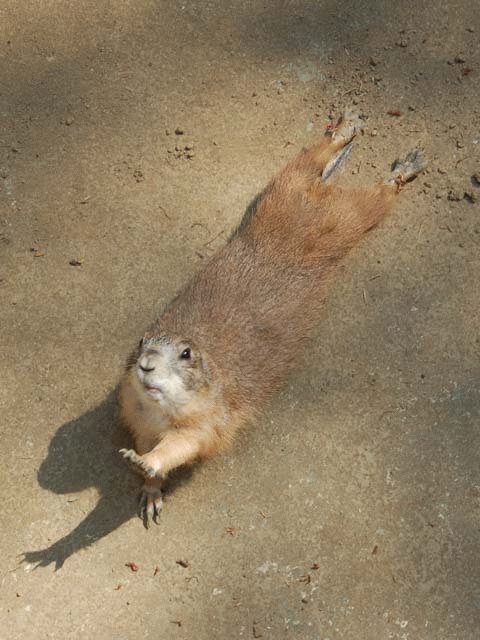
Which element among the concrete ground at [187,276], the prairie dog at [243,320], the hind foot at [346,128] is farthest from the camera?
the hind foot at [346,128]

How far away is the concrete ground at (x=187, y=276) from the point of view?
4020 mm

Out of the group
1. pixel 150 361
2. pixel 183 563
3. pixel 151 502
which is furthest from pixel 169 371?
pixel 183 563

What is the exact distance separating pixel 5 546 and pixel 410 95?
146 inches

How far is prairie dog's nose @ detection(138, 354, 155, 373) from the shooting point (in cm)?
352

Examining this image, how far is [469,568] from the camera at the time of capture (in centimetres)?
402

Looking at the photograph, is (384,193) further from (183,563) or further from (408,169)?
(183,563)

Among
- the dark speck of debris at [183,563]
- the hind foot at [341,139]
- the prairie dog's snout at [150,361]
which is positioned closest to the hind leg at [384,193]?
the hind foot at [341,139]

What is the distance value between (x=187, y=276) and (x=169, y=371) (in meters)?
1.16

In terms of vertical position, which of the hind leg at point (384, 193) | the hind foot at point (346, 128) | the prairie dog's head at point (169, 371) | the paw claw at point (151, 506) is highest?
the hind foot at point (346, 128)

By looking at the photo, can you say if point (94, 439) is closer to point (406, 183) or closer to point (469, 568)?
point (469, 568)

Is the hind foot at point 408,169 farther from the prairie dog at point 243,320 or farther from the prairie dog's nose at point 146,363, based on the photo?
the prairie dog's nose at point 146,363

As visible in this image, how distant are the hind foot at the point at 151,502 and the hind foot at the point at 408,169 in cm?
233

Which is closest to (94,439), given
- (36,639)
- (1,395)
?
(1,395)

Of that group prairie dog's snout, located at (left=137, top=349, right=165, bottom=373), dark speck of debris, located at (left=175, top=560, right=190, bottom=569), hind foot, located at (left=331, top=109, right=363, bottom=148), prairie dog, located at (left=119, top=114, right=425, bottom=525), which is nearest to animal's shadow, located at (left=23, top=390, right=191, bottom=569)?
prairie dog, located at (left=119, top=114, right=425, bottom=525)
